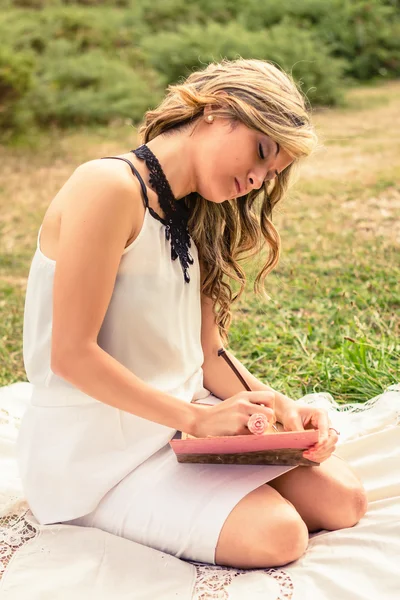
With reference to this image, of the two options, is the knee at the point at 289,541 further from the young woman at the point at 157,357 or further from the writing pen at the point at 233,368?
the writing pen at the point at 233,368

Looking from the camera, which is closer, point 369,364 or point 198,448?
point 198,448

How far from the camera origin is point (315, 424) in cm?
232

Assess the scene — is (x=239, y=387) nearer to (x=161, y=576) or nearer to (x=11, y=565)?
(x=161, y=576)

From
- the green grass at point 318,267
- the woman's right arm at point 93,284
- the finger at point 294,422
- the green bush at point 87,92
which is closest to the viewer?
the woman's right arm at point 93,284

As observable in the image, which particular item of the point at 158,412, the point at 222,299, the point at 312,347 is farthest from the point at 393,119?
the point at 158,412

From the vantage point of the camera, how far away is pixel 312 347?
3773mm

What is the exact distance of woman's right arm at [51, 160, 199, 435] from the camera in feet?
6.51

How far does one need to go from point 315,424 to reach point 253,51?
7959 mm

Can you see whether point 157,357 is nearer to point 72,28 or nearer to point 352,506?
point 352,506

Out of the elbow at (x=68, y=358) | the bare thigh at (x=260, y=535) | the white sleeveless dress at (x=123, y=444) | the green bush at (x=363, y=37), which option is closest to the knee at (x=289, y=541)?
the bare thigh at (x=260, y=535)

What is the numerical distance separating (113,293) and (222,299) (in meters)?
0.48

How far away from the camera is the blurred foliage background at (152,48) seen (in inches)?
352

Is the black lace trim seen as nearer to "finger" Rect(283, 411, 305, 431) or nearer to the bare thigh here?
"finger" Rect(283, 411, 305, 431)

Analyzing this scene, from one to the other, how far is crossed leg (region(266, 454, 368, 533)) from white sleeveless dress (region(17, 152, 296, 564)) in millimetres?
152
